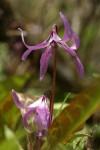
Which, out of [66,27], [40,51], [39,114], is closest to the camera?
[66,27]

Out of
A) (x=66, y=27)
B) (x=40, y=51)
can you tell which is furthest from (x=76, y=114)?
(x=40, y=51)

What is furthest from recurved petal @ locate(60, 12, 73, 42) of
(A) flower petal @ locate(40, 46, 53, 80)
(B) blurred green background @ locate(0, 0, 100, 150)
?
(B) blurred green background @ locate(0, 0, 100, 150)

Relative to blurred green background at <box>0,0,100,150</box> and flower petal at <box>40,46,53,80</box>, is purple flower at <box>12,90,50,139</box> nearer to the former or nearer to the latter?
flower petal at <box>40,46,53,80</box>

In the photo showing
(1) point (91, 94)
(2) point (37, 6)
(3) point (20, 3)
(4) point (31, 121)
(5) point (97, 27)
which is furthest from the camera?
(3) point (20, 3)

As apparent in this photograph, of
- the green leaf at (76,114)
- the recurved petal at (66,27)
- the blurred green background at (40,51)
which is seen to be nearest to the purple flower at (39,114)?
the green leaf at (76,114)

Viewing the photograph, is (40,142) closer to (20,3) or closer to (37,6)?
(37,6)

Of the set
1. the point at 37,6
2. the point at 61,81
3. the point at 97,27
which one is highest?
the point at 37,6

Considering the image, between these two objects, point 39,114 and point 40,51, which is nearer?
point 39,114

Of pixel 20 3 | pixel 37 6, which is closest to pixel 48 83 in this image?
pixel 37 6

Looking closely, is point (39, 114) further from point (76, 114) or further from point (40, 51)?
point (40, 51)
